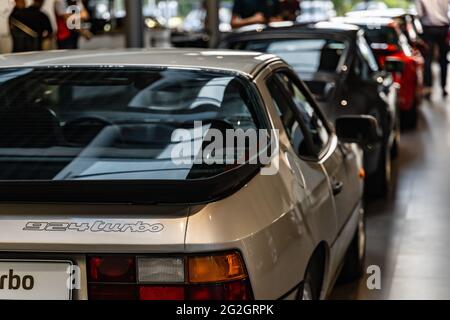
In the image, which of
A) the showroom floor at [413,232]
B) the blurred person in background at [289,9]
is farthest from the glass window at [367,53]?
the blurred person in background at [289,9]

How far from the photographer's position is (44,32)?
34.2 ft

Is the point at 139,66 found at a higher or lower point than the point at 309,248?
higher

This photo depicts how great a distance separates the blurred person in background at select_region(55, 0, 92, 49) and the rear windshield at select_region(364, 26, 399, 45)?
364 centimetres

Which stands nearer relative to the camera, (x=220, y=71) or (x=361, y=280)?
(x=220, y=71)

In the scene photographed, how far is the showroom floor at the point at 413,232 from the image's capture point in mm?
5324

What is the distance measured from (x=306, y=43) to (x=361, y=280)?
3.39 m

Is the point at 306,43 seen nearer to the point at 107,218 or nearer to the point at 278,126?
the point at 278,126

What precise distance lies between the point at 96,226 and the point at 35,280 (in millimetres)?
248

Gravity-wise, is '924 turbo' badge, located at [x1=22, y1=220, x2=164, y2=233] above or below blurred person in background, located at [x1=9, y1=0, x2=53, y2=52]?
above

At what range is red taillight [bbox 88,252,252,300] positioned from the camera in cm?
278

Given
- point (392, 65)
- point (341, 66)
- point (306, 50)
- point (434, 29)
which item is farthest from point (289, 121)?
point (434, 29)

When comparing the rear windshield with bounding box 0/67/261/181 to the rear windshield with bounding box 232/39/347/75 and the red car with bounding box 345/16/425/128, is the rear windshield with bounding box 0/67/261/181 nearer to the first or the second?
the rear windshield with bounding box 232/39/347/75

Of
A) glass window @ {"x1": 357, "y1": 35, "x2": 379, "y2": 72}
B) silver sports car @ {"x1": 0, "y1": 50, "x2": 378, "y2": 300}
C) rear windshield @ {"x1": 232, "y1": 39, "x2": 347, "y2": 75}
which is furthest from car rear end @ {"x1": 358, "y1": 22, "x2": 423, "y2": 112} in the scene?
silver sports car @ {"x1": 0, "y1": 50, "x2": 378, "y2": 300}
